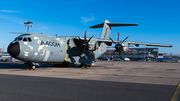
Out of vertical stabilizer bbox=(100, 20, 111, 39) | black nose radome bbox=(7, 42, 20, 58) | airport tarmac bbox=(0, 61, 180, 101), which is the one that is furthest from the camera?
vertical stabilizer bbox=(100, 20, 111, 39)

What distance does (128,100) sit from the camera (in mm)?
5902

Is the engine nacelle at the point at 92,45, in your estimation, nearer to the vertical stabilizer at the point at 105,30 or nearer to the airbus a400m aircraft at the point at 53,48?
the airbus a400m aircraft at the point at 53,48

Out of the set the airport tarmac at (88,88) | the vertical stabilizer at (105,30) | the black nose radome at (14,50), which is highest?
the vertical stabilizer at (105,30)

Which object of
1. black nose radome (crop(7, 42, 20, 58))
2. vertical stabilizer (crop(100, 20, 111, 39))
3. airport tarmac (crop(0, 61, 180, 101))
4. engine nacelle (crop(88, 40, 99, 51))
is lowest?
airport tarmac (crop(0, 61, 180, 101))

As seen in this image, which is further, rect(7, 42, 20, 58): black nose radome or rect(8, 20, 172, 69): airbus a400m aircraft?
rect(8, 20, 172, 69): airbus a400m aircraft

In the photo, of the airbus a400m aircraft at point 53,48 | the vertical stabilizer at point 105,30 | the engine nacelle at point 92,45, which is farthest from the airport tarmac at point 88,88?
the vertical stabilizer at point 105,30

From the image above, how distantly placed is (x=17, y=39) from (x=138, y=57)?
10165cm

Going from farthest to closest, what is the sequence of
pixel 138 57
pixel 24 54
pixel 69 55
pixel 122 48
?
pixel 138 57 < pixel 122 48 < pixel 69 55 < pixel 24 54

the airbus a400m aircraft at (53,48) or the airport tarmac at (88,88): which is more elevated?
the airbus a400m aircraft at (53,48)

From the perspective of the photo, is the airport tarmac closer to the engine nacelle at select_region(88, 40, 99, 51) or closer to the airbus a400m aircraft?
the airbus a400m aircraft

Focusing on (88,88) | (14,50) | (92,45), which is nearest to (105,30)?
(92,45)

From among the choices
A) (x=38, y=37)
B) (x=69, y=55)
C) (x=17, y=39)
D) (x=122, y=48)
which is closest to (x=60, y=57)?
(x=69, y=55)

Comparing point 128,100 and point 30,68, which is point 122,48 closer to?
point 30,68

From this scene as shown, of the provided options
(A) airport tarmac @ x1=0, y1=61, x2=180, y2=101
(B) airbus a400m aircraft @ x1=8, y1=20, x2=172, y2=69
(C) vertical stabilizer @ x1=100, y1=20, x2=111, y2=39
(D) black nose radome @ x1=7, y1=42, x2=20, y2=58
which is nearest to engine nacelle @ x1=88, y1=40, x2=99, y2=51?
(B) airbus a400m aircraft @ x1=8, y1=20, x2=172, y2=69
